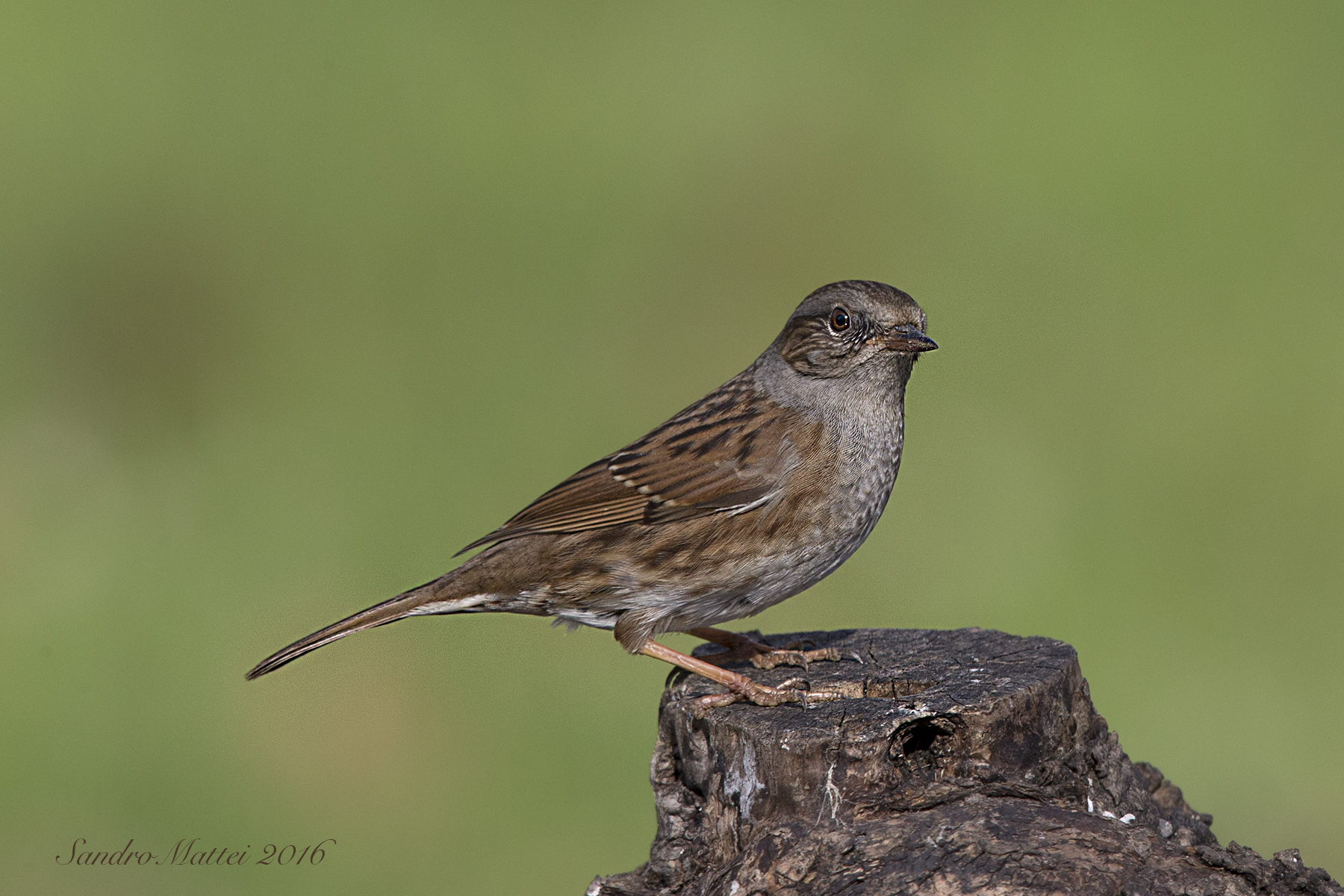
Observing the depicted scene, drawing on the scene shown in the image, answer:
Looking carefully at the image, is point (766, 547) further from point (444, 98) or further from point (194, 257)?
point (444, 98)

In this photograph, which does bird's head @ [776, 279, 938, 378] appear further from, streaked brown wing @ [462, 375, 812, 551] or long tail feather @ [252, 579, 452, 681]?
long tail feather @ [252, 579, 452, 681]

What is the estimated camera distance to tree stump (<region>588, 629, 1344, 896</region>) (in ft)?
13.8

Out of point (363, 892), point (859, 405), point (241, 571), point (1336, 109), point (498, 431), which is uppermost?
point (1336, 109)

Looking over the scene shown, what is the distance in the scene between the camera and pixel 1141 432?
11016 millimetres

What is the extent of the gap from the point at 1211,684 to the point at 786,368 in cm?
470

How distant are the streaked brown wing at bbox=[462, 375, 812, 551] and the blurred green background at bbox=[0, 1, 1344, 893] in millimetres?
2756

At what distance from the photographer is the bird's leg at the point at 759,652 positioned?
5727 millimetres

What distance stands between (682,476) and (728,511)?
26cm

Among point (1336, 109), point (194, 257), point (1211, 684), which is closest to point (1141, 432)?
point (1211, 684)

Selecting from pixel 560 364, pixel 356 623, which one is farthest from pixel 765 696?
pixel 560 364

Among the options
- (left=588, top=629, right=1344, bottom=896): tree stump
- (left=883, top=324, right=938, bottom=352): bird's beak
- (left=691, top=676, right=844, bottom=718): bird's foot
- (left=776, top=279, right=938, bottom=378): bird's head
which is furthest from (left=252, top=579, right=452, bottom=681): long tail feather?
(left=883, top=324, right=938, bottom=352): bird's beak

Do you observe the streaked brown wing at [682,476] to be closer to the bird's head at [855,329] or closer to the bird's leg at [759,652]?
the bird's head at [855,329]

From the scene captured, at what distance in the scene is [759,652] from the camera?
609 centimetres
